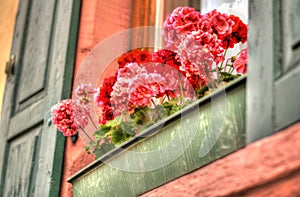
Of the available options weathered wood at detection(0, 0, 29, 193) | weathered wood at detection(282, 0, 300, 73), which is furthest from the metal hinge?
weathered wood at detection(282, 0, 300, 73)

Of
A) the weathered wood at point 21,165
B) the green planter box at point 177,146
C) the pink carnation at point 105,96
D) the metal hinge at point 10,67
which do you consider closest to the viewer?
the green planter box at point 177,146

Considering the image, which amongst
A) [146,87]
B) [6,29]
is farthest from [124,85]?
[6,29]

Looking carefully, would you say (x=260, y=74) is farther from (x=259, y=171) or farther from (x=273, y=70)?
(x=259, y=171)

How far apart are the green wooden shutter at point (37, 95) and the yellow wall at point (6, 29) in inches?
17.7

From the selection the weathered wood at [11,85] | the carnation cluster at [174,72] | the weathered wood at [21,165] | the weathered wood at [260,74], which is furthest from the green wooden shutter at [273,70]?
the weathered wood at [11,85]

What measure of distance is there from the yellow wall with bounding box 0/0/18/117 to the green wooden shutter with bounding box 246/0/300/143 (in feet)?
8.58

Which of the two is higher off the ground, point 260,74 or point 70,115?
point 70,115

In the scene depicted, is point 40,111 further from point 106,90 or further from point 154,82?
point 154,82

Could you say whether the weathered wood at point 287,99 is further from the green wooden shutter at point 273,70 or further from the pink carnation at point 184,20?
the pink carnation at point 184,20

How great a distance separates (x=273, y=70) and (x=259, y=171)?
212mm

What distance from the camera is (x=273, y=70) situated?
1217mm

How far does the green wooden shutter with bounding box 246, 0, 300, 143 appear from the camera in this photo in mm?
1150

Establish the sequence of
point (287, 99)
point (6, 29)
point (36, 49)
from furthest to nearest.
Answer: point (6, 29), point (36, 49), point (287, 99)

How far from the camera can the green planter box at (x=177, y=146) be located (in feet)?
4.33
